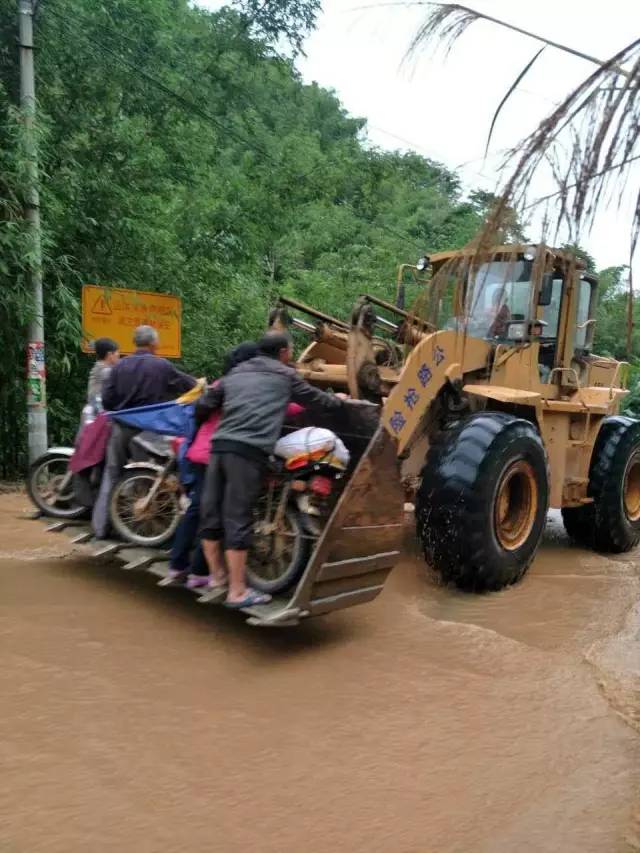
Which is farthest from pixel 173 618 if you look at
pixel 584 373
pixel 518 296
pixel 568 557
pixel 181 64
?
pixel 181 64

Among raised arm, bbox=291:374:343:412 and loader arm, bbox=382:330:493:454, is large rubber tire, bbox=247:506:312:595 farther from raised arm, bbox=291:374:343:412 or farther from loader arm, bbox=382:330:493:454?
loader arm, bbox=382:330:493:454

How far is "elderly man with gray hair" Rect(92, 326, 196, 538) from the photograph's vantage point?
18.3 feet

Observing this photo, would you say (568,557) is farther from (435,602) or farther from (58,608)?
(58,608)

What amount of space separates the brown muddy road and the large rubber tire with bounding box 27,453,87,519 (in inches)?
31.5

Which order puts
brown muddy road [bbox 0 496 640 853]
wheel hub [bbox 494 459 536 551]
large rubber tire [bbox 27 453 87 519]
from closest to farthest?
brown muddy road [bbox 0 496 640 853] → wheel hub [bbox 494 459 536 551] → large rubber tire [bbox 27 453 87 519]

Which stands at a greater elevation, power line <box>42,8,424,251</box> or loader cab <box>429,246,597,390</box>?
power line <box>42,8,424,251</box>

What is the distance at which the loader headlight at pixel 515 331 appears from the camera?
6809 mm

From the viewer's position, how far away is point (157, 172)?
11.3m

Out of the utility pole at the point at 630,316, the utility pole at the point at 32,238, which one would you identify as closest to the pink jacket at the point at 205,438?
the utility pole at the point at 630,316

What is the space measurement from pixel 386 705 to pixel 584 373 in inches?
197

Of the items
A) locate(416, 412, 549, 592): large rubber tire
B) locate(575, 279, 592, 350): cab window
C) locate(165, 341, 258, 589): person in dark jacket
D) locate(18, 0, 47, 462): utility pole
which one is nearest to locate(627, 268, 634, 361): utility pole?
locate(165, 341, 258, 589): person in dark jacket

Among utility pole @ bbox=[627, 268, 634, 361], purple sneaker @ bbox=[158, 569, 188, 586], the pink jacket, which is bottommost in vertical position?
purple sneaker @ bbox=[158, 569, 188, 586]

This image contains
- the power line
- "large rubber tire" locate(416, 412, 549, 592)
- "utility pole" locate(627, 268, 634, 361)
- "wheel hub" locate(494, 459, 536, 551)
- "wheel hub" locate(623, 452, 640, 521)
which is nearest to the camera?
"utility pole" locate(627, 268, 634, 361)

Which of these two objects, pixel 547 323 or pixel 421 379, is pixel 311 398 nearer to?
pixel 421 379
